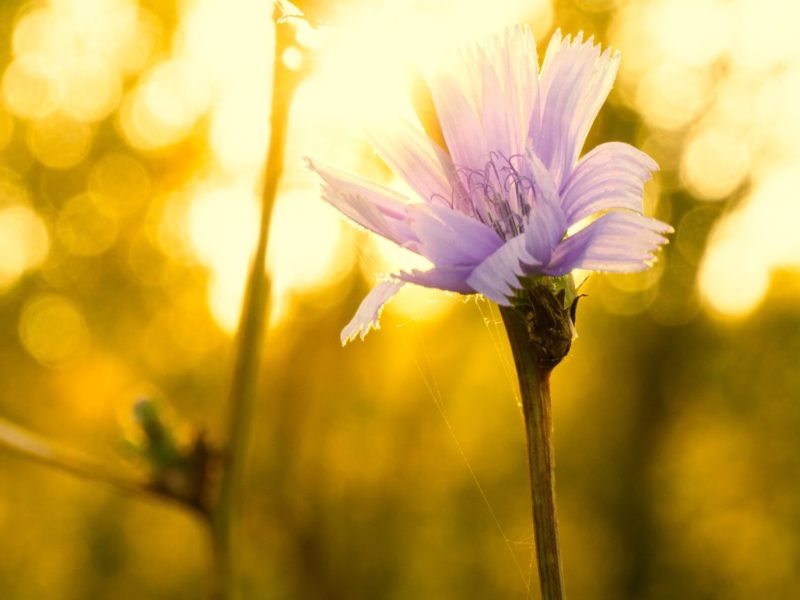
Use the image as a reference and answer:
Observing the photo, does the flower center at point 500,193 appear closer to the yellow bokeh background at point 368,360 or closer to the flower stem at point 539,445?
the flower stem at point 539,445

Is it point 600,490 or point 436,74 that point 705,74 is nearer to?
point 600,490

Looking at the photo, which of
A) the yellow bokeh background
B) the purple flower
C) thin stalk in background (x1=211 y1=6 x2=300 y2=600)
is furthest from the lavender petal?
the yellow bokeh background

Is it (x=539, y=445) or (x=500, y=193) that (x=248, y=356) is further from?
(x=539, y=445)

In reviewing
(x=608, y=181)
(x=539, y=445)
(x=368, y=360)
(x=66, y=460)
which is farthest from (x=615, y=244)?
(x=368, y=360)

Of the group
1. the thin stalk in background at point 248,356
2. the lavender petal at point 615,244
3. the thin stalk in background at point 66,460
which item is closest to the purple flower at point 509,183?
the lavender petal at point 615,244

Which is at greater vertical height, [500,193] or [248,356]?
[500,193]

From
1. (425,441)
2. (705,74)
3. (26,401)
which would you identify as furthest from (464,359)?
(26,401)

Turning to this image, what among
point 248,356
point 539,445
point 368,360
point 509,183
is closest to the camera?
point 539,445
